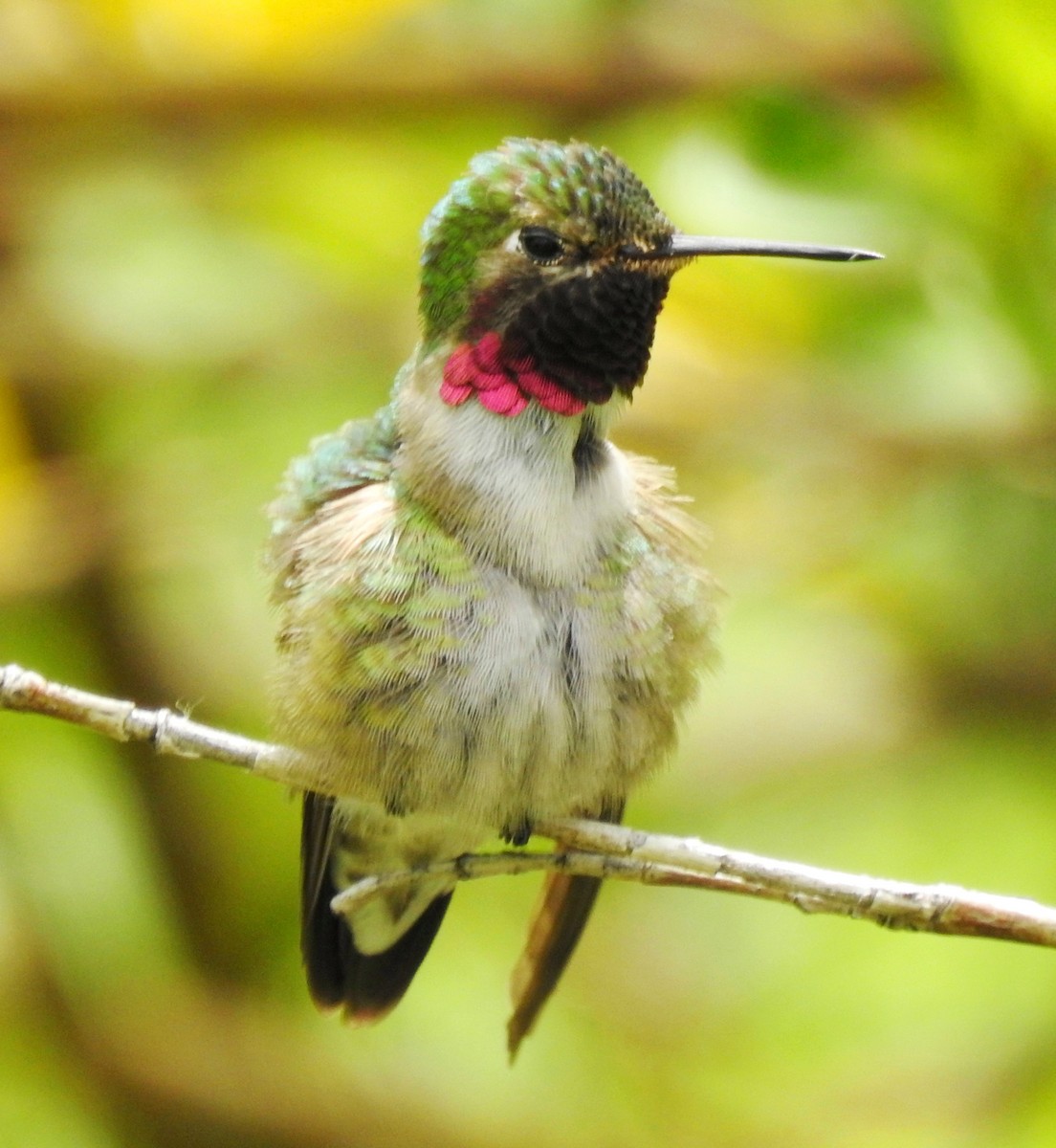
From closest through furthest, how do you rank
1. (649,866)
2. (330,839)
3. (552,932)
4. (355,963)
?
(649,866)
(552,932)
(330,839)
(355,963)

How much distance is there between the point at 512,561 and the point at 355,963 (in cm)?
92

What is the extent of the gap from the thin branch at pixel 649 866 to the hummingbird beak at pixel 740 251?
2.38 feet

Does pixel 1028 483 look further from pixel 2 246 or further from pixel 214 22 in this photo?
pixel 2 246

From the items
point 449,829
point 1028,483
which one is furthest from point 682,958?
point 449,829

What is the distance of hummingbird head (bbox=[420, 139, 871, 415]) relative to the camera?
6.93 ft

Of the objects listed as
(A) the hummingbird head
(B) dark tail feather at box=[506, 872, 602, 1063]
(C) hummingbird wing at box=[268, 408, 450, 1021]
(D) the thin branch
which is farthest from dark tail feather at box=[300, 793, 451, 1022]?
(A) the hummingbird head

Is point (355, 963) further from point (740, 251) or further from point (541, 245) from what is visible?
point (740, 251)

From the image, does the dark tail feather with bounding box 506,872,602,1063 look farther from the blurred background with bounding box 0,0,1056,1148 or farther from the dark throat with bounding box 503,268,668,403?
the blurred background with bounding box 0,0,1056,1148

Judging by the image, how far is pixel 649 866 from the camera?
6.10ft

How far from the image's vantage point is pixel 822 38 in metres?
3.59

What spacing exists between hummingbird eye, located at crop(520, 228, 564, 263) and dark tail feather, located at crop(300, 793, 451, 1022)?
1.11m

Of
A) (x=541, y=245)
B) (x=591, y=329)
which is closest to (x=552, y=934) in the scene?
(x=591, y=329)

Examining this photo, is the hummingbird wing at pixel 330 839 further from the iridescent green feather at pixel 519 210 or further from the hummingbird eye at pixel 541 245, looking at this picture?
the hummingbird eye at pixel 541 245

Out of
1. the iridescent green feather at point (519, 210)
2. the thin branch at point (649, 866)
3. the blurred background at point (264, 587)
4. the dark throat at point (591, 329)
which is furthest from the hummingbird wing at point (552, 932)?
the blurred background at point (264, 587)
